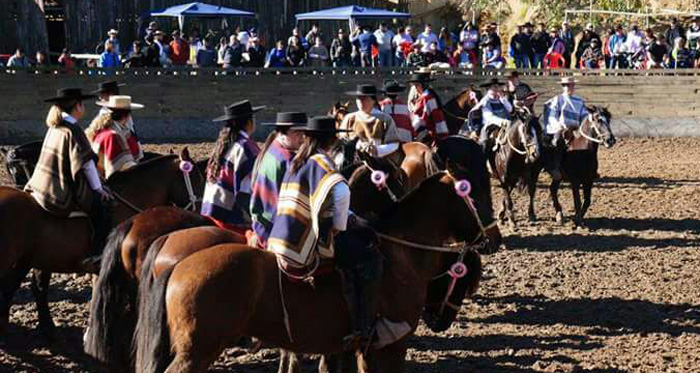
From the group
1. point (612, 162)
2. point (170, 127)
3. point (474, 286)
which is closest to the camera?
point (474, 286)

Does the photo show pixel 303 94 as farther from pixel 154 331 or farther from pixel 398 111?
pixel 154 331

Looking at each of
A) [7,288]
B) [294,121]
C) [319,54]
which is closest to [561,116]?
[294,121]

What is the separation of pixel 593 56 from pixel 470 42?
141 inches

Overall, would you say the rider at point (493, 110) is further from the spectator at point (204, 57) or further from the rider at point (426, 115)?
the spectator at point (204, 57)

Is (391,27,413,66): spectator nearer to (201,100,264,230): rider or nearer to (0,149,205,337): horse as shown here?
(0,149,205,337): horse

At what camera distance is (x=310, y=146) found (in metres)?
6.61

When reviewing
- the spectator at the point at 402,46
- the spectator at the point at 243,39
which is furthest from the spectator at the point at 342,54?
the spectator at the point at 243,39

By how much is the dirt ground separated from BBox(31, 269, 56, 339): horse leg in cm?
14

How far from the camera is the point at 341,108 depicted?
13.6 meters

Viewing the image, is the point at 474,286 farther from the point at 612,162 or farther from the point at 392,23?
the point at 392,23

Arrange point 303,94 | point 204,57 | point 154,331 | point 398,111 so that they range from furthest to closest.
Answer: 1. point 204,57
2. point 303,94
3. point 398,111
4. point 154,331

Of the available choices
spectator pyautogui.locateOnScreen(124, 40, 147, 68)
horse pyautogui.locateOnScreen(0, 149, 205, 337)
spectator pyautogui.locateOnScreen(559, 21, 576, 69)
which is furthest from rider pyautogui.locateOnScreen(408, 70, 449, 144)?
spectator pyautogui.locateOnScreen(559, 21, 576, 69)

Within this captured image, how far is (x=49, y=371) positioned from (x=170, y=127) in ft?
53.5

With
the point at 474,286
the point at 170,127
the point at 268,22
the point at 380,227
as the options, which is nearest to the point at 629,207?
the point at 474,286
